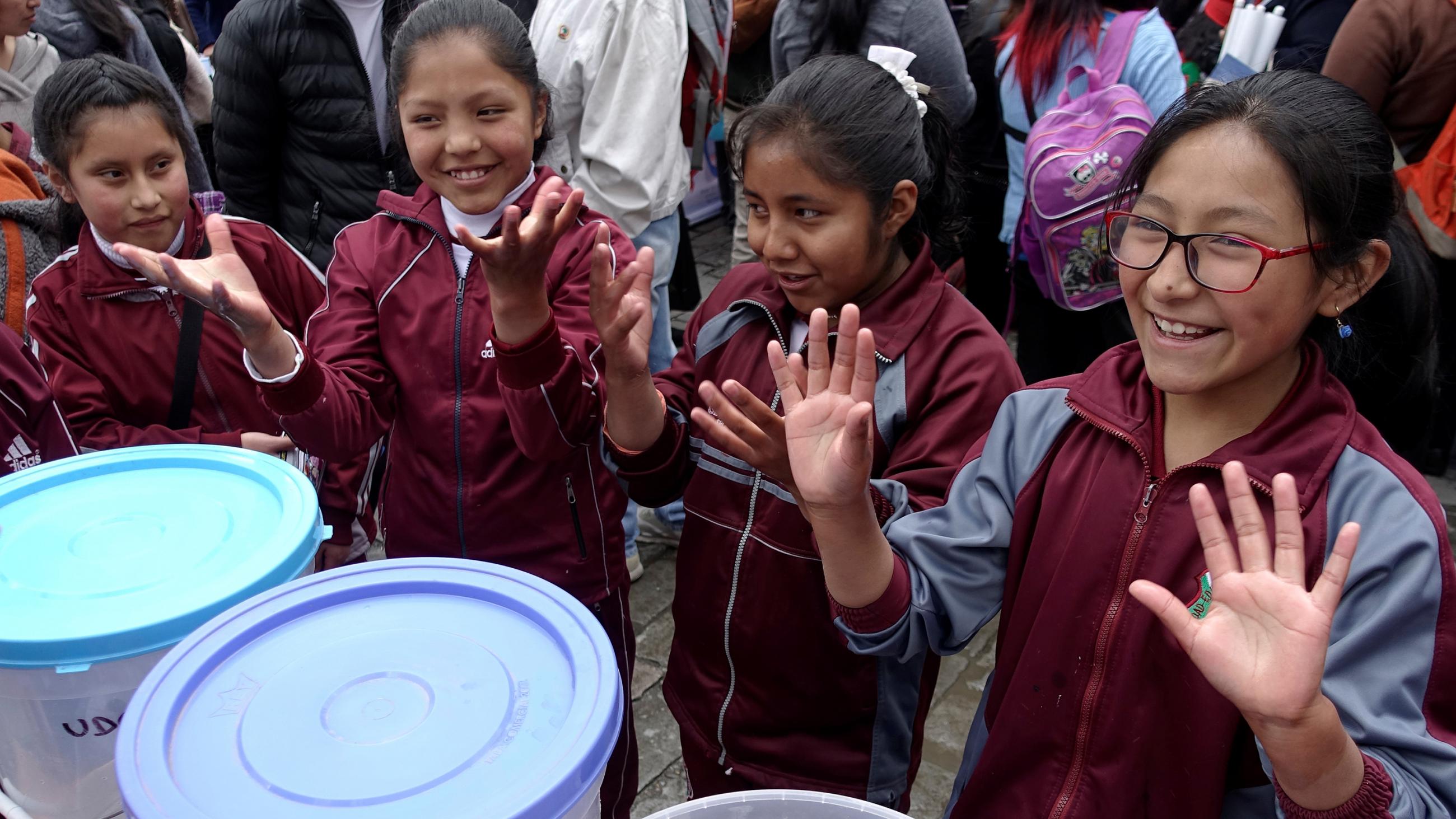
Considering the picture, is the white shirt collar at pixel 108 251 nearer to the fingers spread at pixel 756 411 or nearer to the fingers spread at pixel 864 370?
the fingers spread at pixel 756 411

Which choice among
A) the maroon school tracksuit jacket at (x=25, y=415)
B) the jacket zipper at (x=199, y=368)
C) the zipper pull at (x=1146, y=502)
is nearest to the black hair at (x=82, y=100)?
the jacket zipper at (x=199, y=368)

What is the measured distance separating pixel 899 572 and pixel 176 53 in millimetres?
4109

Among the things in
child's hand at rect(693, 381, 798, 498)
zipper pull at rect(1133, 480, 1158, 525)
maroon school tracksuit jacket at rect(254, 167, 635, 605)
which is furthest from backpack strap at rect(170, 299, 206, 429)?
zipper pull at rect(1133, 480, 1158, 525)

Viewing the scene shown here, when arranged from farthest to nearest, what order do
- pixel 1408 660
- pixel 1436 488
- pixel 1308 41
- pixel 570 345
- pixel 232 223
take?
pixel 1436 488
pixel 1308 41
pixel 232 223
pixel 570 345
pixel 1408 660

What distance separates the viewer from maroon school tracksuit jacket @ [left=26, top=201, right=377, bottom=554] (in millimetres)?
2070

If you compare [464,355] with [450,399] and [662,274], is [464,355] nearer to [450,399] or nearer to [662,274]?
[450,399]

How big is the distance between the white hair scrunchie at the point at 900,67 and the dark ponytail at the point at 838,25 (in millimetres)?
1646

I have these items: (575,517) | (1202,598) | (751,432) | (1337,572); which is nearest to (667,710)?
(575,517)

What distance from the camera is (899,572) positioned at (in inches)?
52.1

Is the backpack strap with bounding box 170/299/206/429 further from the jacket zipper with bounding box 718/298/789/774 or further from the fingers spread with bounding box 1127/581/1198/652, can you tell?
the fingers spread with bounding box 1127/581/1198/652

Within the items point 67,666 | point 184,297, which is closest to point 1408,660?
point 67,666

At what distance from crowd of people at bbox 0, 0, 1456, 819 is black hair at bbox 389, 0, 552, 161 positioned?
0.01 m

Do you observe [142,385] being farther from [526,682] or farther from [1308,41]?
[1308,41]

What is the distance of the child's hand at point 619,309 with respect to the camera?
163 centimetres
